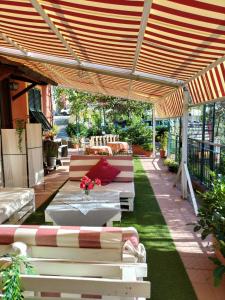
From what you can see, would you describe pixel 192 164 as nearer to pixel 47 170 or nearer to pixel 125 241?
pixel 47 170

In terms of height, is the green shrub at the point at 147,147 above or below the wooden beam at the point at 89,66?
below

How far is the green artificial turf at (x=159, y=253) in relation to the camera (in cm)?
396

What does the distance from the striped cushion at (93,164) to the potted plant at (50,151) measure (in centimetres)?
385

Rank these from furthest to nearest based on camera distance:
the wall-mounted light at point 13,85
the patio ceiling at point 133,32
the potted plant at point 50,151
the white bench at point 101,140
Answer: the white bench at point 101,140, the potted plant at point 50,151, the wall-mounted light at point 13,85, the patio ceiling at point 133,32

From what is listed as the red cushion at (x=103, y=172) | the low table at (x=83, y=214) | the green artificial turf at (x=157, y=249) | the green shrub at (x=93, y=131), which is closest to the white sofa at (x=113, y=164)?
the red cushion at (x=103, y=172)

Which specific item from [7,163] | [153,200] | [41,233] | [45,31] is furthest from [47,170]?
[41,233]

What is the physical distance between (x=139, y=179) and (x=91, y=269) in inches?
329

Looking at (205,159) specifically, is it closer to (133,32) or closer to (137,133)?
(133,32)

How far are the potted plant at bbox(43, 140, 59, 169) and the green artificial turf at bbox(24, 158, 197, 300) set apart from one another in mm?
4677

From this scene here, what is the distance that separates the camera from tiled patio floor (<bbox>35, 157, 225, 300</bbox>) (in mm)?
4125

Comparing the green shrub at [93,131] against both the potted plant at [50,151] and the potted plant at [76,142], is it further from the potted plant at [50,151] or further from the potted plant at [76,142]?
the potted plant at [50,151]

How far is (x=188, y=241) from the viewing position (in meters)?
5.51

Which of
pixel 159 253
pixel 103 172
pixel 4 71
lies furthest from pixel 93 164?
pixel 159 253

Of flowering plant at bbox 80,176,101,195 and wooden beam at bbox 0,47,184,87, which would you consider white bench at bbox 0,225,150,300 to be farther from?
wooden beam at bbox 0,47,184,87
